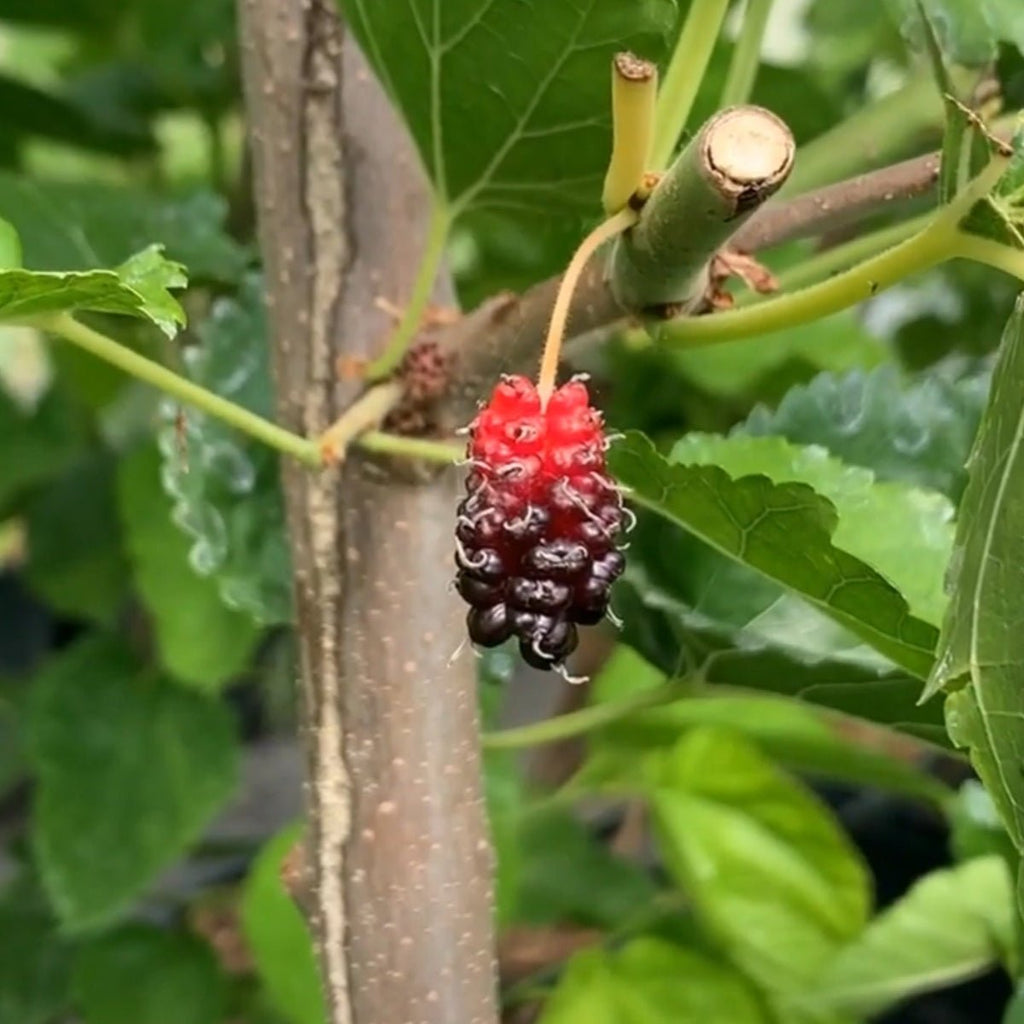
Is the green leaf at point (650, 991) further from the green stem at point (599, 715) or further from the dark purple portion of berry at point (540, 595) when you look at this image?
the dark purple portion of berry at point (540, 595)

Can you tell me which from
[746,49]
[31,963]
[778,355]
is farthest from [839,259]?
[31,963]

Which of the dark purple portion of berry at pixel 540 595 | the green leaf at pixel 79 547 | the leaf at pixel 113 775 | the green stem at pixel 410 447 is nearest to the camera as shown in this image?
the dark purple portion of berry at pixel 540 595

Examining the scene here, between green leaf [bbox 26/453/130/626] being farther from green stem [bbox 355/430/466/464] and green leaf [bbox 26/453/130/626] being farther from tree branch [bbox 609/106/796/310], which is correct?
tree branch [bbox 609/106/796/310]

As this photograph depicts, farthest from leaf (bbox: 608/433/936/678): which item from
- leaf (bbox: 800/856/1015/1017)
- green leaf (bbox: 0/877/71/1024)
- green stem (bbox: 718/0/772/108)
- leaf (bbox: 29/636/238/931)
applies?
green leaf (bbox: 0/877/71/1024)

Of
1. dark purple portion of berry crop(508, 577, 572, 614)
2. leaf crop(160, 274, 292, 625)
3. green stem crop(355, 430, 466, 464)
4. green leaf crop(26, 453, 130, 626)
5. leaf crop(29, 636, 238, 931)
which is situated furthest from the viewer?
green leaf crop(26, 453, 130, 626)

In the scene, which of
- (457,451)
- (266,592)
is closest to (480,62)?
(457,451)

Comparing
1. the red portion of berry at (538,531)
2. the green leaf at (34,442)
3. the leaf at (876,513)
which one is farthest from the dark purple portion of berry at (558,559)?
the green leaf at (34,442)
